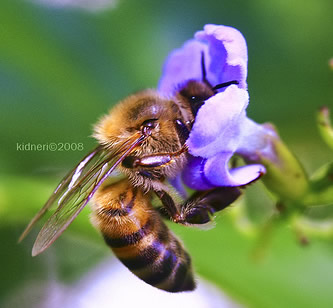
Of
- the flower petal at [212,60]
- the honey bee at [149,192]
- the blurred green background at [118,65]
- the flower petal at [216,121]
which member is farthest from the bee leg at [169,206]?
the blurred green background at [118,65]

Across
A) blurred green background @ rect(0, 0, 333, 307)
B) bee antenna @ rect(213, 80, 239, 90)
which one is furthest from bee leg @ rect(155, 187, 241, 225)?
blurred green background @ rect(0, 0, 333, 307)

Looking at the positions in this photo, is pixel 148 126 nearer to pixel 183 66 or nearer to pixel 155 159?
pixel 155 159

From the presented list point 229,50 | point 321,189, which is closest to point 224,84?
point 229,50

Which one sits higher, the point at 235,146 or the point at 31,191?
the point at 235,146

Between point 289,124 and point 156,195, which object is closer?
point 156,195

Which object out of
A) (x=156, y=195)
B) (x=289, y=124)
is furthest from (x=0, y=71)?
(x=156, y=195)

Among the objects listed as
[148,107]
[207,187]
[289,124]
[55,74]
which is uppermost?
[148,107]

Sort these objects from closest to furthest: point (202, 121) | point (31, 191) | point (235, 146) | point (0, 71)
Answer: point (202, 121) → point (235, 146) → point (31, 191) → point (0, 71)

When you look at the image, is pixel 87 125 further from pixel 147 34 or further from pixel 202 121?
pixel 202 121
